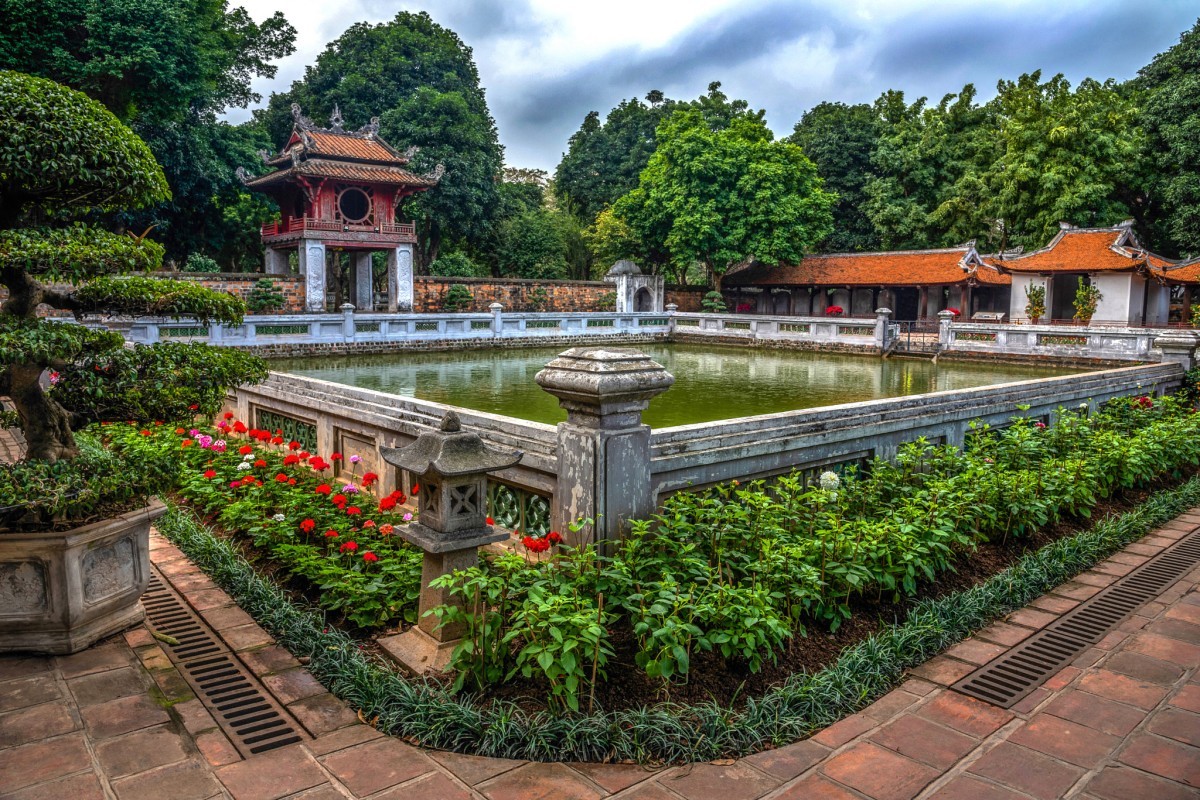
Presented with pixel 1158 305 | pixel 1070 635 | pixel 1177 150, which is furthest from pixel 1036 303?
pixel 1070 635

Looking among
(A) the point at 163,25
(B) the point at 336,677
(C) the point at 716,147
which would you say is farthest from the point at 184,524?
(C) the point at 716,147

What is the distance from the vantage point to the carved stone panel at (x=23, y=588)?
12.6ft

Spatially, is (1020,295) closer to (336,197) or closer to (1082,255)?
(1082,255)

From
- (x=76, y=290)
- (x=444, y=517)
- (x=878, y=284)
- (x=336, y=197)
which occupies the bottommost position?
(x=444, y=517)

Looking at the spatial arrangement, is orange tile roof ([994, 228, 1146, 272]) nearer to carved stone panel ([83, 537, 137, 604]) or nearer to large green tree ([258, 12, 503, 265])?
large green tree ([258, 12, 503, 265])

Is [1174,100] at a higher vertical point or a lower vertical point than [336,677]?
higher

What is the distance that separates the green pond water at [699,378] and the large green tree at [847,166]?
1473 cm

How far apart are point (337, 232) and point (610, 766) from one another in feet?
88.1

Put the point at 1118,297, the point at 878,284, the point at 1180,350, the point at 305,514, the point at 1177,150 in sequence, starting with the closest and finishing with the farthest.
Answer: the point at 305,514 < the point at 1180,350 < the point at 1118,297 < the point at 1177,150 < the point at 878,284

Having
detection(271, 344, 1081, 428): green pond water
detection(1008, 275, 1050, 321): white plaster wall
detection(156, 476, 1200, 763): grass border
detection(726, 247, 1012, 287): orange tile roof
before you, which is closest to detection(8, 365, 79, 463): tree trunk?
detection(156, 476, 1200, 763): grass border

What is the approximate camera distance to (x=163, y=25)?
72.6ft

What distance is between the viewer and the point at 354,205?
28.6 metres

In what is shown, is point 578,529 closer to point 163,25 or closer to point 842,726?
point 842,726

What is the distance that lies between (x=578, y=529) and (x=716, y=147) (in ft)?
96.0
